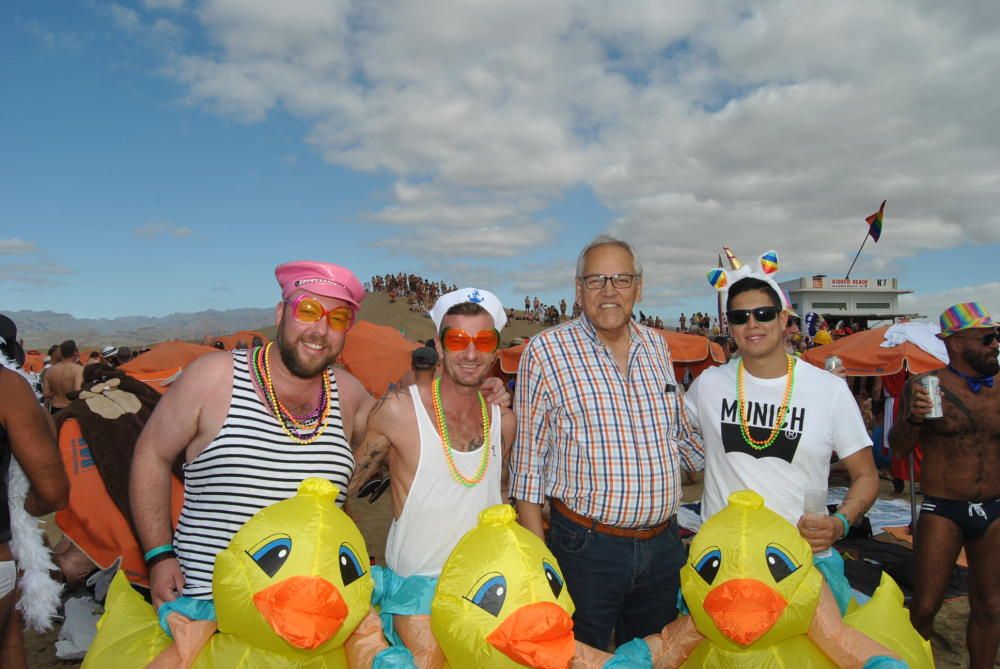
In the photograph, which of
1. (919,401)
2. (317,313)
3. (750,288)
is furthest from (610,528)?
(919,401)

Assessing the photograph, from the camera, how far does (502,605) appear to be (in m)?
1.65

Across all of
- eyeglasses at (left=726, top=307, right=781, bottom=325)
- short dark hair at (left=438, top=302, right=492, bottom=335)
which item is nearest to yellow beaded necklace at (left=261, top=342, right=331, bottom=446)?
short dark hair at (left=438, top=302, right=492, bottom=335)

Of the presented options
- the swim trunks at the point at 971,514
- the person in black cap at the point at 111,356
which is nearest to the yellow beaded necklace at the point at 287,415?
the swim trunks at the point at 971,514

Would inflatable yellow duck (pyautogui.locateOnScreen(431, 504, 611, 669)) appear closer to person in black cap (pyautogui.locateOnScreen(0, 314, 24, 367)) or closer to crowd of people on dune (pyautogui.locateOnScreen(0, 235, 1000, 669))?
crowd of people on dune (pyautogui.locateOnScreen(0, 235, 1000, 669))

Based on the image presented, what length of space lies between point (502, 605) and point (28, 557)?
7.48 feet

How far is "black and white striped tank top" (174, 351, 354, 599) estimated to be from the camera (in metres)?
2.21

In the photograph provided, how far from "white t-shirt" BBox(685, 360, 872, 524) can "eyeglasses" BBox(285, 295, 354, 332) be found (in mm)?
1601

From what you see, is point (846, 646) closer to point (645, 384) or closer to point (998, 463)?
point (645, 384)

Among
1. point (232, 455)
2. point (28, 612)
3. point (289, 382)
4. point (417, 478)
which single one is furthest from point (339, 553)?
point (28, 612)

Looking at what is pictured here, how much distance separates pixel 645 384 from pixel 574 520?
26.6 inches

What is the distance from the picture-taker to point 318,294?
2406mm

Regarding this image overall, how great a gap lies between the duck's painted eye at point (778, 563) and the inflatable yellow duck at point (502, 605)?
2.08 feet

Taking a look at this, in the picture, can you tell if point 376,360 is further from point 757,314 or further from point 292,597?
point 292,597

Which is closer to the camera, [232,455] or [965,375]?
[232,455]
